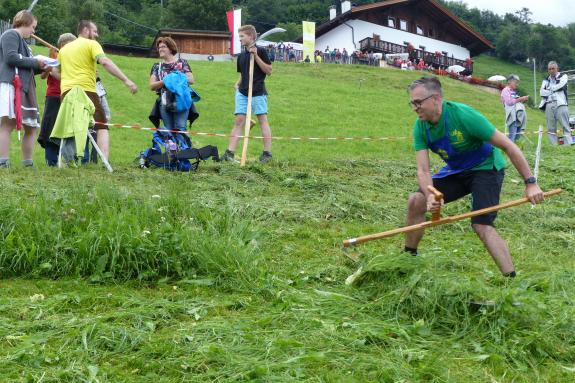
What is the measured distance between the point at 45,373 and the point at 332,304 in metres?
1.87

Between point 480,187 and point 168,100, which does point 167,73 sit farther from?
point 480,187

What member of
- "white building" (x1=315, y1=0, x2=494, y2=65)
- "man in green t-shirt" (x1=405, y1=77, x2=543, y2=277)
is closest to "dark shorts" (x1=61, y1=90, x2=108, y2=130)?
"man in green t-shirt" (x1=405, y1=77, x2=543, y2=277)

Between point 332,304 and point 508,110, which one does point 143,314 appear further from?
point 508,110

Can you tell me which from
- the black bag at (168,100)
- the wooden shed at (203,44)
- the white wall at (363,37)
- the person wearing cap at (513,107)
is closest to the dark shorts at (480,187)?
the black bag at (168,100)

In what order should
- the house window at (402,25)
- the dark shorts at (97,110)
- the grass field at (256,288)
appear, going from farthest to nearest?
the house window at (402,25) → the dark shorts at (97,110) → the grass field at (256,288)

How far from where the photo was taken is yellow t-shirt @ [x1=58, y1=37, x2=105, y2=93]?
8641mm

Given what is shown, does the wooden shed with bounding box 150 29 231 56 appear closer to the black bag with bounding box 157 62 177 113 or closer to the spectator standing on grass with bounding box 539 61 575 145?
the spectator standing on grass with bounding box 539 61 575 145

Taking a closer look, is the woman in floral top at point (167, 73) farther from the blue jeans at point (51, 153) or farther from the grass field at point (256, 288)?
the blue jeans at point (51, 153)

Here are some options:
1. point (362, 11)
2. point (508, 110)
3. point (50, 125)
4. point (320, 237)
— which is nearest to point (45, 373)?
point (320, 237)

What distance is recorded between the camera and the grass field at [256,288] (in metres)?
3.92

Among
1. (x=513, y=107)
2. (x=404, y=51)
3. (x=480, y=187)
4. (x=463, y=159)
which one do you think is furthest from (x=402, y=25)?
(x=480, y=187)

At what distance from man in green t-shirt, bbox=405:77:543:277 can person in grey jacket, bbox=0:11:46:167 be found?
5.12m

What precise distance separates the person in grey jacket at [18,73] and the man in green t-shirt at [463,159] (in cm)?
512

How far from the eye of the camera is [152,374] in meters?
3.75
